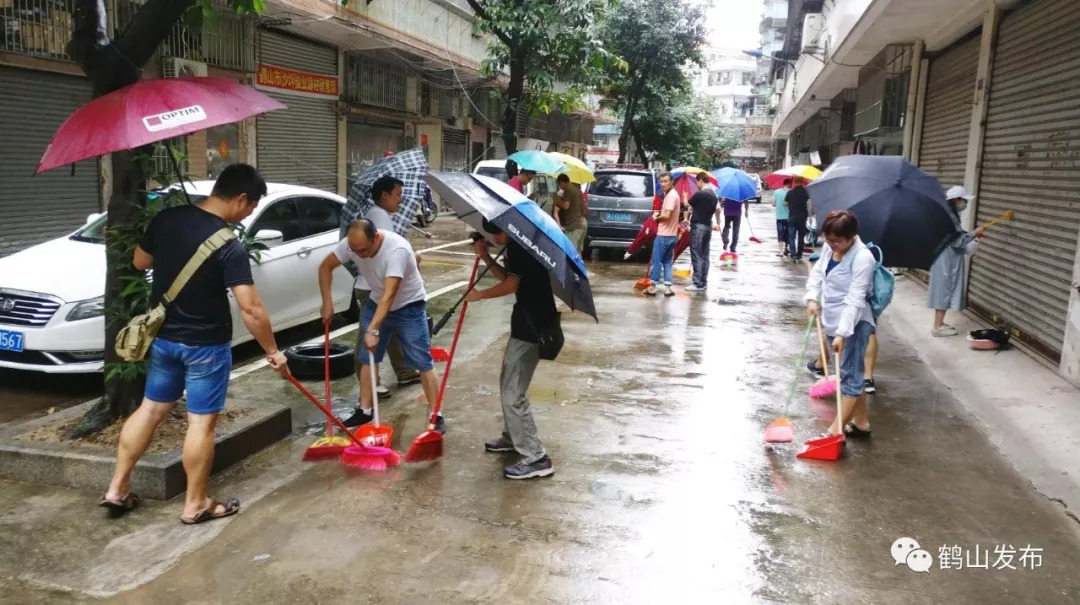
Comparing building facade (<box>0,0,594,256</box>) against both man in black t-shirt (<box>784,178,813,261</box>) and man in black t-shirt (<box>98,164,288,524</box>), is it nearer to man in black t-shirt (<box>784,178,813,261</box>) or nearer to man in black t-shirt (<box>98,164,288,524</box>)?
man in black t-shirt (<box>98,164,288,524</box>)

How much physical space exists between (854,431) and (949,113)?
829cm

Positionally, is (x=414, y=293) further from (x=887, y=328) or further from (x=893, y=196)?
(x=887, y=328)

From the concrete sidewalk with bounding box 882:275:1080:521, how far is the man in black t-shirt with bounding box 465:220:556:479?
292cm

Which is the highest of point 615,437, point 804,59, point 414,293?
point 804,59

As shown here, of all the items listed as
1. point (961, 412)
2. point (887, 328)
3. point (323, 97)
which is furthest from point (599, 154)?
point (961, 412)

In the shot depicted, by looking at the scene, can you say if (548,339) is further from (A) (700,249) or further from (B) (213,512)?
(A) (700,249)

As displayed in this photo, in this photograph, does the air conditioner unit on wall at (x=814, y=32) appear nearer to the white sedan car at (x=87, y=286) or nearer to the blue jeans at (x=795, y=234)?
the blue jeans at (x=795, y=234)

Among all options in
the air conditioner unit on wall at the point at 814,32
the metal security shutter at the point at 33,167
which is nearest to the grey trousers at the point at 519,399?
the metal security shutter at the point at 33,167

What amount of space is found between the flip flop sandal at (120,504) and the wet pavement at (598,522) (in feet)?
0.25

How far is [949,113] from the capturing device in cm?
1198

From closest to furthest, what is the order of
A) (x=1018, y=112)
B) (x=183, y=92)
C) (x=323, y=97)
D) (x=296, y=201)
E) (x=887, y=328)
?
(x=183, y=92), (x=296, y=201), (x=1018, y=112), (x=887, y=328), (x=323, y=97)

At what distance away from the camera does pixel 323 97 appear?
18.5 meters

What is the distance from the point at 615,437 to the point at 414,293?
63.1 inches

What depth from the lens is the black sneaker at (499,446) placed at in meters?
5.00
